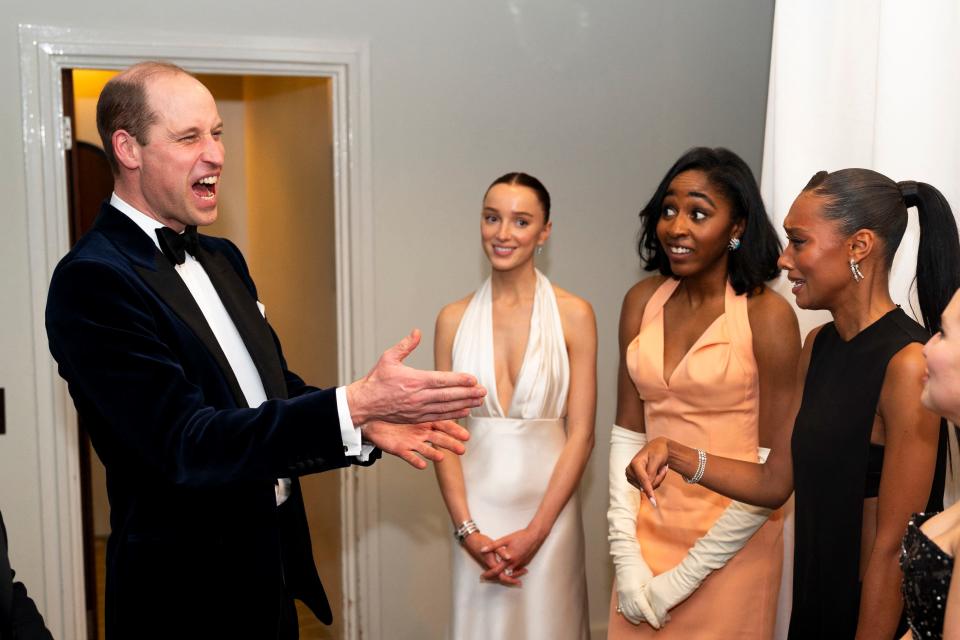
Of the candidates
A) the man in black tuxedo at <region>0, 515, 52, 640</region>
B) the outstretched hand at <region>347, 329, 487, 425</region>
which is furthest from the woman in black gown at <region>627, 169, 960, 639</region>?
the man in black tuxedo at <region>0, 515, 52, 640</region>

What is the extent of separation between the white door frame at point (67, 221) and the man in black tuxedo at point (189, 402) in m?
1.62

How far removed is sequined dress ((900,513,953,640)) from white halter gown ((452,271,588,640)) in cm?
154

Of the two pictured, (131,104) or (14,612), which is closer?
(14,612)

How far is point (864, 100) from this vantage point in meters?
2.79

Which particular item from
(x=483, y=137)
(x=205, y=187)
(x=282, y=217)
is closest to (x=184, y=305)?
(x=205, y=187)

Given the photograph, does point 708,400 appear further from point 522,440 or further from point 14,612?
point 14,612

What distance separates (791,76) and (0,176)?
269cm

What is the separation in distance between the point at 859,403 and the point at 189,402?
1.36 meters

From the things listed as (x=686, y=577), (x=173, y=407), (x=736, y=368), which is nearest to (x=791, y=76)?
(x=736, y=368)

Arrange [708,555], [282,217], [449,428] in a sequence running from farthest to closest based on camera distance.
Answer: [282,217], [708,555], [449,428]

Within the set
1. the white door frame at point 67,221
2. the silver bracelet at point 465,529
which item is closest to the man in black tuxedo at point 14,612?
the silver bracelet at point 465,529

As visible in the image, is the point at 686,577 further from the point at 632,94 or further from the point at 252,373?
the point at 632,94

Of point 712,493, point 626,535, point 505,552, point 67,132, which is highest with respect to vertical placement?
point 67,132

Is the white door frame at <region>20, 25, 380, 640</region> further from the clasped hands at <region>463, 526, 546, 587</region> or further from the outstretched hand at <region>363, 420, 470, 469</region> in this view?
the outstretched hand at <region>363, 420, 470, 469</region>
